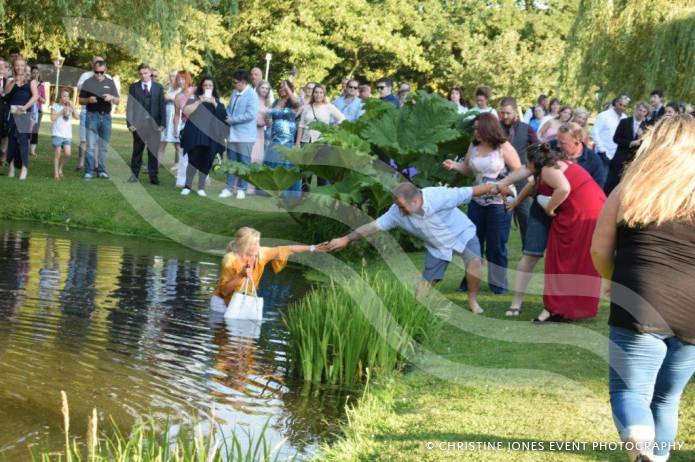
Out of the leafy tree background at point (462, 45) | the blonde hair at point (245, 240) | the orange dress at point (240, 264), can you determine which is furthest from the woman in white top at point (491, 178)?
the leafy tree background at point (462, 45)

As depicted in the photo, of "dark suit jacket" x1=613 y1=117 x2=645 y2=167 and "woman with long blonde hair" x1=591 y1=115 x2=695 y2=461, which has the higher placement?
"dark suit jacket" x1=613 y1=117 x2=645 y2=167

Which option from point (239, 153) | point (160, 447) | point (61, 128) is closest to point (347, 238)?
point (160, 447)

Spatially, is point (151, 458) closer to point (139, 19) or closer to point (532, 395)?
point (532, 395)

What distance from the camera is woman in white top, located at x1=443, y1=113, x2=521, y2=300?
38.9 ft

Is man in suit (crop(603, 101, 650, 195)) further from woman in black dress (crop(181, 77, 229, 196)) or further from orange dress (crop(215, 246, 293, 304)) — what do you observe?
orange dress (crop(215, 246, 293, 304))

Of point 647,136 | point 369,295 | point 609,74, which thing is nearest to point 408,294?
point 369,295

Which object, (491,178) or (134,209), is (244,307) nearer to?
(491,178)

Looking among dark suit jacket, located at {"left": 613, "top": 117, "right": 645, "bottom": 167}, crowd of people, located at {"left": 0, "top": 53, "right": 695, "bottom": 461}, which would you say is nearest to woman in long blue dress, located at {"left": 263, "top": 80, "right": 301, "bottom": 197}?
crowd of people, located at {"left": 0, "top": 53, "right": 695, "bottom": 461}

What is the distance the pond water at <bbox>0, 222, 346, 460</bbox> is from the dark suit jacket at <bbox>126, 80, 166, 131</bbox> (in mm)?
6496

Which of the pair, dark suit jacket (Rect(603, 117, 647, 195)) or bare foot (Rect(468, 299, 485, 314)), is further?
dark suit jacket (Rect(603, 117, 647, 195))

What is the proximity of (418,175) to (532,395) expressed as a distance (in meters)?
8.24

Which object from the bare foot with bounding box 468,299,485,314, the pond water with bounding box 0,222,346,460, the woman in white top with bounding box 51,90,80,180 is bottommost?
the pond water with bounding box 0,222,346,460

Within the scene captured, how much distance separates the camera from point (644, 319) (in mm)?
5391

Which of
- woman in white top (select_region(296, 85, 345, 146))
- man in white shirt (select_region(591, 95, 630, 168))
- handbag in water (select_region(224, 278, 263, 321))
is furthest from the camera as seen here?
man in white shirt (select_region(591, 95, 630, 168))
